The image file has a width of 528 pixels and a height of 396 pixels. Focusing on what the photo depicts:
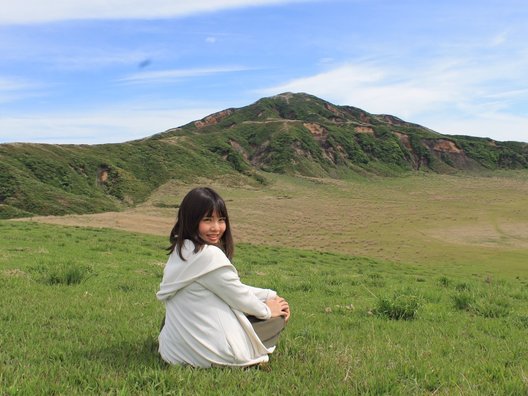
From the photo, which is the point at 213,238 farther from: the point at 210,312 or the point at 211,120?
the point at 211,120

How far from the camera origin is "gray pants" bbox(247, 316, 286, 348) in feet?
16.4

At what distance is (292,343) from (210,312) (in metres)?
1.66

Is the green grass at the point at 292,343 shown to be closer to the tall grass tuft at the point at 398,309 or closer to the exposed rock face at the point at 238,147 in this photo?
the tall grass tuft at the point at 398,309

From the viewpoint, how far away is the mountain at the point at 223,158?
58.7 m

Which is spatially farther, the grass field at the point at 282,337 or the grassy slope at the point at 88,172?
the grassy slope at the point at 88,172

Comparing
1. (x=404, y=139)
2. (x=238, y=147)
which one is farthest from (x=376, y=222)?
→ (x=404, y=139)

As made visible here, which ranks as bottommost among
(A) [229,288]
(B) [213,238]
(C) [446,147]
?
(A) [229,288]

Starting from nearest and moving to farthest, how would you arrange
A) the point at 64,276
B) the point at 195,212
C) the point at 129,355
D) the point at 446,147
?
the point at 195,212, the point at 129,355, the point at 64,276, the point at 446,147

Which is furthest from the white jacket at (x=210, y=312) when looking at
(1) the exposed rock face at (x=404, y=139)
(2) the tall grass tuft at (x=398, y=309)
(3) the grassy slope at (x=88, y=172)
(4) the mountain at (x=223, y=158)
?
(1) the exposed rock face at (x=404, y=139)

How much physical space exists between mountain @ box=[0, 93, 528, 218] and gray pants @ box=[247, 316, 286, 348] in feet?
155

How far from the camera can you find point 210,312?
4.70m

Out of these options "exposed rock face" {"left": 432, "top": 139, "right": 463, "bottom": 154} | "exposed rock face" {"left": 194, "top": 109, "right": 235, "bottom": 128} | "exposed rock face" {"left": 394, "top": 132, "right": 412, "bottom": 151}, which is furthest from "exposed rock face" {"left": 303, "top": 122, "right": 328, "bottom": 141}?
"exposed rock face" {"left": 194, "top": 109, "right": 235, "bottom": 128}

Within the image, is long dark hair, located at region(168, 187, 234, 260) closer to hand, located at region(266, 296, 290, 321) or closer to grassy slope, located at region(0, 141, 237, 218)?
hand, located at region(266, 296, 290, 321)

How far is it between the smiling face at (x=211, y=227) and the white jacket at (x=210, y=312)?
17 centimetres
